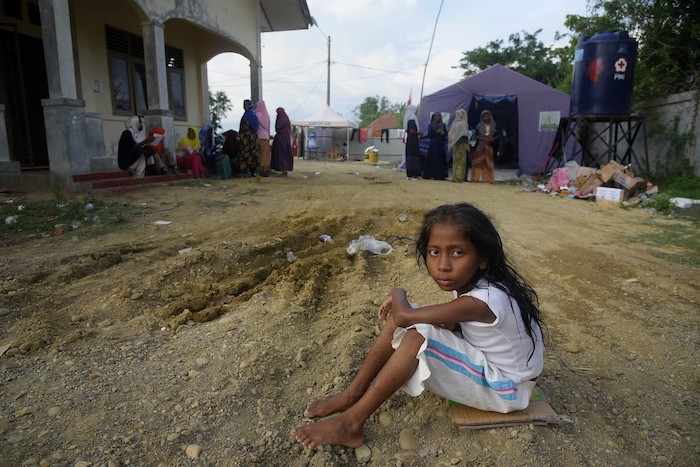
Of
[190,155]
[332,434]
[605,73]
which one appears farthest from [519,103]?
[332,434]

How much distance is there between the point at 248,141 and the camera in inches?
400

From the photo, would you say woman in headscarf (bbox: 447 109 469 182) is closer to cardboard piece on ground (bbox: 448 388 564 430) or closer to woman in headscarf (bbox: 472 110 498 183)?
woman in headscarf (bbox: 472 110 498 183)

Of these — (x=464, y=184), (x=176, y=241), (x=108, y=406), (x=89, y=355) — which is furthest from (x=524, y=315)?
(x=464, y=184)

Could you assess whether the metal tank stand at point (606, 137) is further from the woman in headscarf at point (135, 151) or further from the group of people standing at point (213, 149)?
the woman in headscarf at point (135, 151)

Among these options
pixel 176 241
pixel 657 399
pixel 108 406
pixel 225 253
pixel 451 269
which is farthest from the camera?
pixel 176 241

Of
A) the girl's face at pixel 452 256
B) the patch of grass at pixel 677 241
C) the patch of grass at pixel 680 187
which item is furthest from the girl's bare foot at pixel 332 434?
the patch of grass at pixel 680 187

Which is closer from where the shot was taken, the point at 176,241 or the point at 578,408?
the point at 578,408

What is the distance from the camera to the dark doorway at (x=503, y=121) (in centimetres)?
1251

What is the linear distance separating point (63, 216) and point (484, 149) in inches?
338

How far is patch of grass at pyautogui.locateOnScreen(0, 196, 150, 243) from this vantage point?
476cm

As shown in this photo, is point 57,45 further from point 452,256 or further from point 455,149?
point 455,149

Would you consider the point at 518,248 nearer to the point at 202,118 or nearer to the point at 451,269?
the point at 451,269

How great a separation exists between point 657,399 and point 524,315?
0.92 meters

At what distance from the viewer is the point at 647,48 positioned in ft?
32.2
